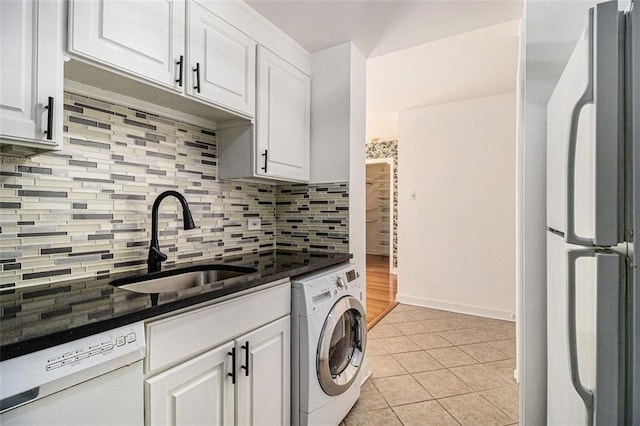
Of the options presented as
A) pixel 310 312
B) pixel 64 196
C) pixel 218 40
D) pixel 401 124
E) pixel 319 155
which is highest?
pixel 401 124

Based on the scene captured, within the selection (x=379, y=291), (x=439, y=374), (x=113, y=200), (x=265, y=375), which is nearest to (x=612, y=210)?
(x=265, y=375)

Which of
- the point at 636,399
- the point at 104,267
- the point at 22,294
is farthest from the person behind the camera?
the point at 104,267

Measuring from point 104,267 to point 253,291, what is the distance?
696 mm

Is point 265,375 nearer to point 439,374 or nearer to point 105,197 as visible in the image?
point 105,197

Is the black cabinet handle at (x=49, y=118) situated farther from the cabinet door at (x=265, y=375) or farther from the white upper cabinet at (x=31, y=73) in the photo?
the cabinet door at (x=265, y=375)

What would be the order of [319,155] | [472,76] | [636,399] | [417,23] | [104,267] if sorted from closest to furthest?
[636,399] → [104,267] → [417,23] → [319,155] → [472,76]

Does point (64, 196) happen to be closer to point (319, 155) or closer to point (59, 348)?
point (59, 348)

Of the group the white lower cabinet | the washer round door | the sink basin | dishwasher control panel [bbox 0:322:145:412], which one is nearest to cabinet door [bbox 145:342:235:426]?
the white lower cabinet

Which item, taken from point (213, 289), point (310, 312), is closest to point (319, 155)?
point (310, 312)

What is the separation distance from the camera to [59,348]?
0.74 meters

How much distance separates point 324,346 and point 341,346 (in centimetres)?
31

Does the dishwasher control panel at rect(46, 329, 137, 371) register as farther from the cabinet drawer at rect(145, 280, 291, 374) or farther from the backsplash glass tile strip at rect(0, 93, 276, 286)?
the backsplash glass tile strip at rect(0, 93, 276, 286)

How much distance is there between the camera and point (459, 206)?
3.63 metres

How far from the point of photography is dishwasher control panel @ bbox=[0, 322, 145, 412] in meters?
0.66
